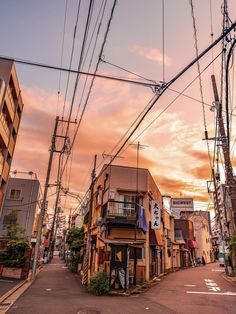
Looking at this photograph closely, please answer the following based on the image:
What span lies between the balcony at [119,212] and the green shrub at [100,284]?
4868 millimetres

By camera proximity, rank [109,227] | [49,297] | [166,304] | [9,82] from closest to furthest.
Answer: [166,304] < [49,297] < [109,227] < [9,82]

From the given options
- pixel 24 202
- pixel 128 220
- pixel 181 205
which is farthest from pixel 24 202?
pixel 181 205

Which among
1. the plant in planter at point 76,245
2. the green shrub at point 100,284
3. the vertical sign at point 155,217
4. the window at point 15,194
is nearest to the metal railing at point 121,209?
the vertical sign at point 155,217

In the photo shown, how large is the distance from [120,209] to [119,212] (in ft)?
0.95

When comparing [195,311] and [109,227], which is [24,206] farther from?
[195,311]

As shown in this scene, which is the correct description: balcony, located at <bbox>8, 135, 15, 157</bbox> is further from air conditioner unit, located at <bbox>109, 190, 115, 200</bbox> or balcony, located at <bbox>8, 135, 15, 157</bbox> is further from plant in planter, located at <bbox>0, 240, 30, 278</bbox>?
air conditioner unit, located at <bbox>109, 190, 115, 200</bbox>

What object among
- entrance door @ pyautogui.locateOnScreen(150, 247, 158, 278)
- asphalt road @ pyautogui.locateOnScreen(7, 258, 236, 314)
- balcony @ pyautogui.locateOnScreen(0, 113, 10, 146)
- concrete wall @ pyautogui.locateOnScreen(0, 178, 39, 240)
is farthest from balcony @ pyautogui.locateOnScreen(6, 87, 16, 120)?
entrance door @ pyautogui.locateOnScreen(150, 247, 158, 278)

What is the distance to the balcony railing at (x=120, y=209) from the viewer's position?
70.1 feet

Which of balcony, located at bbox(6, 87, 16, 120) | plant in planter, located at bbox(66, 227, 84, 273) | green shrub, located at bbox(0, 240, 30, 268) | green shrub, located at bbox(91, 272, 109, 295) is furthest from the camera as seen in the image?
plant in planter, located at bbox(66, 227, 84, 273)

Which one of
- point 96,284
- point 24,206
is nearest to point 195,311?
point 96,284

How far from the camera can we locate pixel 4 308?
11.5 m

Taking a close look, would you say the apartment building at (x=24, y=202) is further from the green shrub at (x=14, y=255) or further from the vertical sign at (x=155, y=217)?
the vertical sign at (x=155, y=217)

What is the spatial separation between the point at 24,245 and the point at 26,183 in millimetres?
18242

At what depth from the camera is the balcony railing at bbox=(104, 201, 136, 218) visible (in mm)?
21359
